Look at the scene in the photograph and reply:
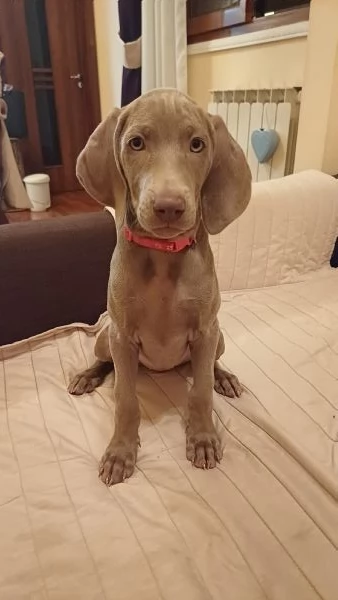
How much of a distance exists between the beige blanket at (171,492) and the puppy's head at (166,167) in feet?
1.66

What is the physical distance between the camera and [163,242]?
37.3 inches

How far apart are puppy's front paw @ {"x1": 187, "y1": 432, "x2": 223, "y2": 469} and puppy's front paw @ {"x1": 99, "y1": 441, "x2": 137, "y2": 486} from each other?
0.43 ft

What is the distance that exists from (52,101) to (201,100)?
2.32m

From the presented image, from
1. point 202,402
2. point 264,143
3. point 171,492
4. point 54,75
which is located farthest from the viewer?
point 54,75

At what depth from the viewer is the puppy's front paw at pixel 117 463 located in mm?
976

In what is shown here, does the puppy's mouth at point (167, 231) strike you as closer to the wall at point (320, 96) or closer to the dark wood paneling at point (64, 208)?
the wall at point (320, 96)

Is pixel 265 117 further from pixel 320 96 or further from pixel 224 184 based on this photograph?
pixel 224 184

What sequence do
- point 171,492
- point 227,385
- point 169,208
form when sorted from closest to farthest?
1. point 169,208
2. point 171,492
3. point 227,385

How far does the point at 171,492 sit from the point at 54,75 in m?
4.49

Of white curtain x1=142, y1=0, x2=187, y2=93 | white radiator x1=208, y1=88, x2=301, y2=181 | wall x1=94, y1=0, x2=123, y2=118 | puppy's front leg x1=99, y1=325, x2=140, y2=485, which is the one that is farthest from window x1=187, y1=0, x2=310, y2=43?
puppy's front leg x1=99, y1=325, x2=140, y2=485

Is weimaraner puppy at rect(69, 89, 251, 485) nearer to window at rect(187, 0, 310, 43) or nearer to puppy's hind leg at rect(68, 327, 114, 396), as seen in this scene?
puppy's hind leg at rect(68, 327, 114, 396)

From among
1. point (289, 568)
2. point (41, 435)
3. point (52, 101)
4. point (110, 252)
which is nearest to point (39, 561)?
point (41, 435)

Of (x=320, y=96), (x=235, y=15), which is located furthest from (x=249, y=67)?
(x=320, y=96)

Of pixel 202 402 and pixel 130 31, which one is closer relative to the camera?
pixel 202 402
